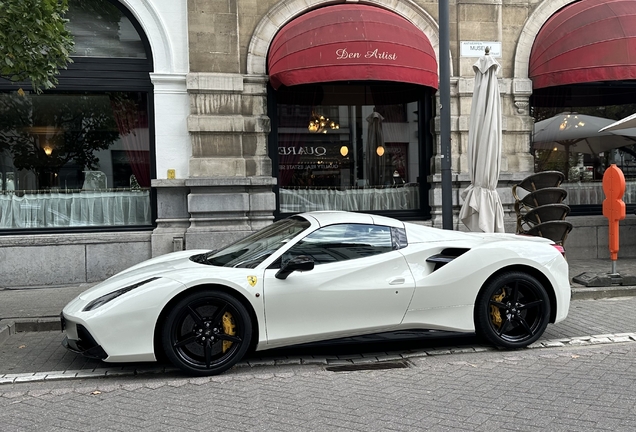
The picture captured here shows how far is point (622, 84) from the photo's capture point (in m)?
11.4

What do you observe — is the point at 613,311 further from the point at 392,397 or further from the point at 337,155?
the point at 337,155

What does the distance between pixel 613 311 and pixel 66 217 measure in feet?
28.3

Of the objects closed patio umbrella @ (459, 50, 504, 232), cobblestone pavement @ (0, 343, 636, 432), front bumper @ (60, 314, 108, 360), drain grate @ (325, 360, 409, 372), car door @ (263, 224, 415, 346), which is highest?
closed patio umbrella @ (459, 50, 504, 232)

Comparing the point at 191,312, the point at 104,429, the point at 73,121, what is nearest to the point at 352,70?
the point at 73,121

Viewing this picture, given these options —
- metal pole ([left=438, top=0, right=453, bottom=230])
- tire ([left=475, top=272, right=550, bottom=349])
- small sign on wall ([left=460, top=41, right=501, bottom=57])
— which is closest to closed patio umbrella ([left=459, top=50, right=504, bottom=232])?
metal pole ([left=438, top=0, right=453, bottom=230])

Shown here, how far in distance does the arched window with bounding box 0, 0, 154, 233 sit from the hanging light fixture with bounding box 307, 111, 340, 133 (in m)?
2.97

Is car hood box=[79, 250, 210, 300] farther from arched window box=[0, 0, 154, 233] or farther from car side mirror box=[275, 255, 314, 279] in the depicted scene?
arched window box=[0, 0, 154, 233]

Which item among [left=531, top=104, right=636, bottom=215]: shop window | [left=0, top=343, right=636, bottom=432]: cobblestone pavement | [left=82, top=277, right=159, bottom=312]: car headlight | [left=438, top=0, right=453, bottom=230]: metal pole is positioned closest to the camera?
[left=0, top=343, right=636, bottom=432]: cobblestone pavement

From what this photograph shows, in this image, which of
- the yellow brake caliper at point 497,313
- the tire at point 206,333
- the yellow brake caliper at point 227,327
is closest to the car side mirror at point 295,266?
the tire at point 206,333

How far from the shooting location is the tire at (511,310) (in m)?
5.36

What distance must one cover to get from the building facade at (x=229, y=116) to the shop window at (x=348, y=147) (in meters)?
0.03

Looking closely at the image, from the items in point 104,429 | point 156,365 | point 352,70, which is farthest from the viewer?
point 352,70

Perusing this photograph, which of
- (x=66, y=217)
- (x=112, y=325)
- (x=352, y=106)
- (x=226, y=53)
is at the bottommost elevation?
(x=112, y=325)

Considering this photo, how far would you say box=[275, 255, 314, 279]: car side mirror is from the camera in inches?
190
